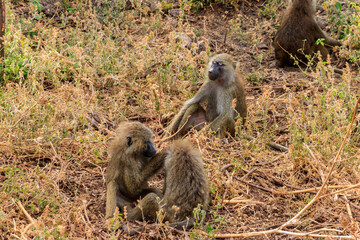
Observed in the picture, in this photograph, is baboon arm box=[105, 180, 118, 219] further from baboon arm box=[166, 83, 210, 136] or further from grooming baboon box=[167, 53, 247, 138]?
baboon arm box=[166, 83, 210, 136]

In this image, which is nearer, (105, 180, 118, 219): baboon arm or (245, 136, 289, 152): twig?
(105, 180, 118, 219): baboon arm

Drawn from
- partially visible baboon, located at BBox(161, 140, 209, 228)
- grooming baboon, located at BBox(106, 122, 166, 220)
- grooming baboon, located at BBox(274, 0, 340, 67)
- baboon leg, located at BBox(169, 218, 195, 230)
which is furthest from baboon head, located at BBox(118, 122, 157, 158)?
grooming baboon, located at BBox(274, 0, 340, 67)

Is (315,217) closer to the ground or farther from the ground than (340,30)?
closer to the ground

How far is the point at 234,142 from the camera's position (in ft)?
21.3

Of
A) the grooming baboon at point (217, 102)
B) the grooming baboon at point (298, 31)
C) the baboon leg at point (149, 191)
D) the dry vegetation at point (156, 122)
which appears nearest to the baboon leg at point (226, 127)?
the grooming baboon at point (217, 102)

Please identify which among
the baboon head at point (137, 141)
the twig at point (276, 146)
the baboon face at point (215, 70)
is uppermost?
the baboon face at point (215, 70)

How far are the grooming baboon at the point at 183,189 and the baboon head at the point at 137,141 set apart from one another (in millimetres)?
332

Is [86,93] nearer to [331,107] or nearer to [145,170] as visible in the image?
[145,170]

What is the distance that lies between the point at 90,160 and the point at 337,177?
2758 mm

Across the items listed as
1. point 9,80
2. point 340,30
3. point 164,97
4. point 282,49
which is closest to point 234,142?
point 164,97

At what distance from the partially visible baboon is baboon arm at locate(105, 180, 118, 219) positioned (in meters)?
0.50

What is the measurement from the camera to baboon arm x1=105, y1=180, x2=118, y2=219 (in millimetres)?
4719

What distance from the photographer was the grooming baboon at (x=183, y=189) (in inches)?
178

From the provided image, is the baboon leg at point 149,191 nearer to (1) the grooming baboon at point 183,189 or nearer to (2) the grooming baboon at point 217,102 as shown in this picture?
(1) the grooming baboon at point 183,189
